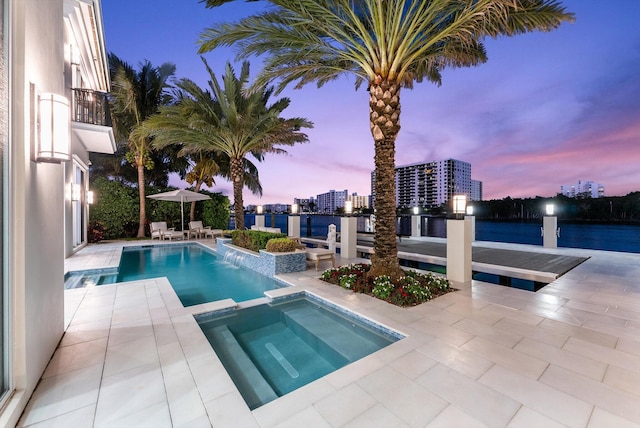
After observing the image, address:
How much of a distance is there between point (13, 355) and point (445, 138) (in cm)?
3155

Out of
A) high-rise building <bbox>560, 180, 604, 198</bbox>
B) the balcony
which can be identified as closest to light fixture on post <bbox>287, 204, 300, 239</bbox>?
the balcony

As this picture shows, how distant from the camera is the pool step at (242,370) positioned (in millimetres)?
2818

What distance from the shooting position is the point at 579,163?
25.3 m

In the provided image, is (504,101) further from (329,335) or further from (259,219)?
(329,335)

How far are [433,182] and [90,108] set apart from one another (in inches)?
1857

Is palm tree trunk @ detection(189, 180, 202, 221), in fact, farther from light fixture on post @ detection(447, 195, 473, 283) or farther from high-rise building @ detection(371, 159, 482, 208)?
high-rise building @ detection(371, 159, 482, 208)

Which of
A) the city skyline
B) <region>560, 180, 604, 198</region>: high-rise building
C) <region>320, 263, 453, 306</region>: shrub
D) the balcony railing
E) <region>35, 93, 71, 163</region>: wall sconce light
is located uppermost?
the city skyline

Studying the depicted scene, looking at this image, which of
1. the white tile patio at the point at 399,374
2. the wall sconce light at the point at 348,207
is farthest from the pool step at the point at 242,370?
the wall sconce light at the point at 348,207

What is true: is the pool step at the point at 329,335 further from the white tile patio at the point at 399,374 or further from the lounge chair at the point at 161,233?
the lounge chair at the point at 161,233

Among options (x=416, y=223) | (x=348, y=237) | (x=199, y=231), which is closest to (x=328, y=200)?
(x=199, y=231)

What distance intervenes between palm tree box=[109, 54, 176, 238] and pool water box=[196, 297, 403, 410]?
13.3 metres

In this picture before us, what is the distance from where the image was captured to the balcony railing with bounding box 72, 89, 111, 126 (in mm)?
8148

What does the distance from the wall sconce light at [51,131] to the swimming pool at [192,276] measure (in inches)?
160

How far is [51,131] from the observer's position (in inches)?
97.4
